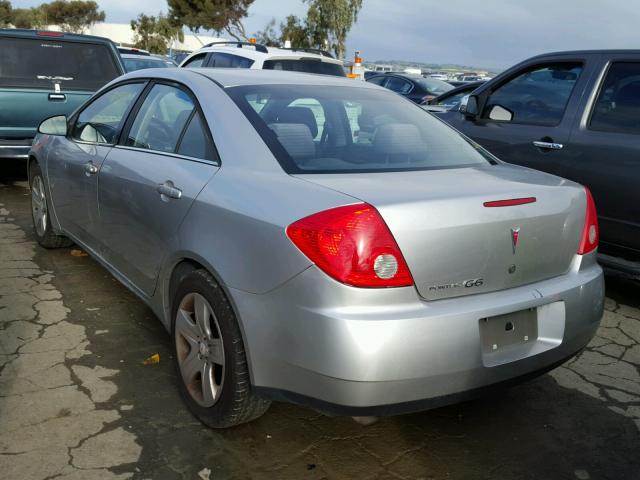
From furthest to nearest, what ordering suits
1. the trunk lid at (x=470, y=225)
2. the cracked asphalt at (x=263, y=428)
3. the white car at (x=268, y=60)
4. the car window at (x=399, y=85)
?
the car window at (x=399, y=85)
the white car at (x=268, y=60)
the cracked asphalt at (x=263, y=428)
the trunk lid at (x=470, y=225)

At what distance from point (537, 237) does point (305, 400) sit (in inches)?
43.3

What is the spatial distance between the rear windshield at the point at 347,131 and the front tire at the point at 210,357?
628 millimetres

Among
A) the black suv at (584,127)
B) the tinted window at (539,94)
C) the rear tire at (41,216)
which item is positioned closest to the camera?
the black suv at (584,127)

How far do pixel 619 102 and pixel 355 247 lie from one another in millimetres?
3240

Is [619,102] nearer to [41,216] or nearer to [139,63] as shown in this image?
[41,216]

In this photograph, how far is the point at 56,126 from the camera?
4.72m

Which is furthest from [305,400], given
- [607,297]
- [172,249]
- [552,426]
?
[607,297]

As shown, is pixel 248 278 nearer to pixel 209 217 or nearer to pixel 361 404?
pixel 209 217

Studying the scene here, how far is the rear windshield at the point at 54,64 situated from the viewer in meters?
7.22

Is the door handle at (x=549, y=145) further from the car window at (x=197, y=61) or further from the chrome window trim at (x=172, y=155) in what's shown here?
the car window at (x=197, y=61)

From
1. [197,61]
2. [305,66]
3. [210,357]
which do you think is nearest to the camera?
[210,357]

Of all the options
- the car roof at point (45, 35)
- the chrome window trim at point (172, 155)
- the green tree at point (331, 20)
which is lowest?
the chrome window trim at point (172, 155)

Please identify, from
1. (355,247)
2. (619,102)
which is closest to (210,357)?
(355,247)

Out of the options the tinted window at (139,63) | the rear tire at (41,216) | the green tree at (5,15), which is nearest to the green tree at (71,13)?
the green tree at (5,15)
